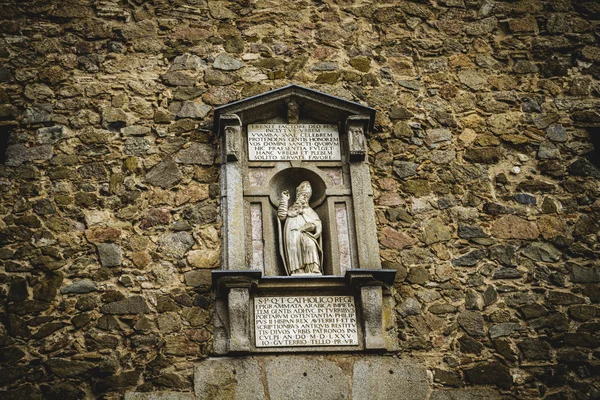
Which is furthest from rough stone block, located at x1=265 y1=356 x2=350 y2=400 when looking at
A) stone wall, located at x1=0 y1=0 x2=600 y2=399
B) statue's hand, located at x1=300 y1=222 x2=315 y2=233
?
statue's hand, located at x1=300 y1=222 x2=315 y2=233

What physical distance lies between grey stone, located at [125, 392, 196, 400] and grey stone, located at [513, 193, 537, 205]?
332 cm

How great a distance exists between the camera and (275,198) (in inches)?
302

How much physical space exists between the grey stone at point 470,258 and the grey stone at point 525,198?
0.63 metres

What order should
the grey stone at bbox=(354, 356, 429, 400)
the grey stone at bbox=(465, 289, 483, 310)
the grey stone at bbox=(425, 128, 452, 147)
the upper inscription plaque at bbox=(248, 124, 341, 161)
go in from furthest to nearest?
the grey stone at bbox=(425, 128, 452, 147) < the upper inscription plaque at bbox=(248, 124, 341, 161) < the grey stone at bbox=(465, 289, 483, 310) < the grey stone at bbox=(354, 356, 429, 400)

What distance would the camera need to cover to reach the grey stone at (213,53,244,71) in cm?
826

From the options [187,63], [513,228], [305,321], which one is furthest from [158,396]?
[513,228]

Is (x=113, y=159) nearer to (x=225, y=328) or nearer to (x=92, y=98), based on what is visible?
(x=92, y=98)

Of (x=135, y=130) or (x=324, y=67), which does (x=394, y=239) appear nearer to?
(x=324, y=67)

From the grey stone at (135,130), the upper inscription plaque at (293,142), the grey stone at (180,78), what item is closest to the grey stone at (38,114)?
the grey stone at (135,130)

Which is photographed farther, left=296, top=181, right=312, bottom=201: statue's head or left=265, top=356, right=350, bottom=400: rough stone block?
left=296, top=181, right=312, bottom=201: statue's head

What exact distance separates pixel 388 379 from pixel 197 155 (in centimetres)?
258

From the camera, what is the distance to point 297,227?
289 inches

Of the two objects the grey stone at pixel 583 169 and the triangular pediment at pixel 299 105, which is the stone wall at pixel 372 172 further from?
the triangular pediment at pixel 299 105

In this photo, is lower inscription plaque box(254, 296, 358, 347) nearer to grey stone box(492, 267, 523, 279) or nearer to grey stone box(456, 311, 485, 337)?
grey stone box(456, 311, 485, 337)
